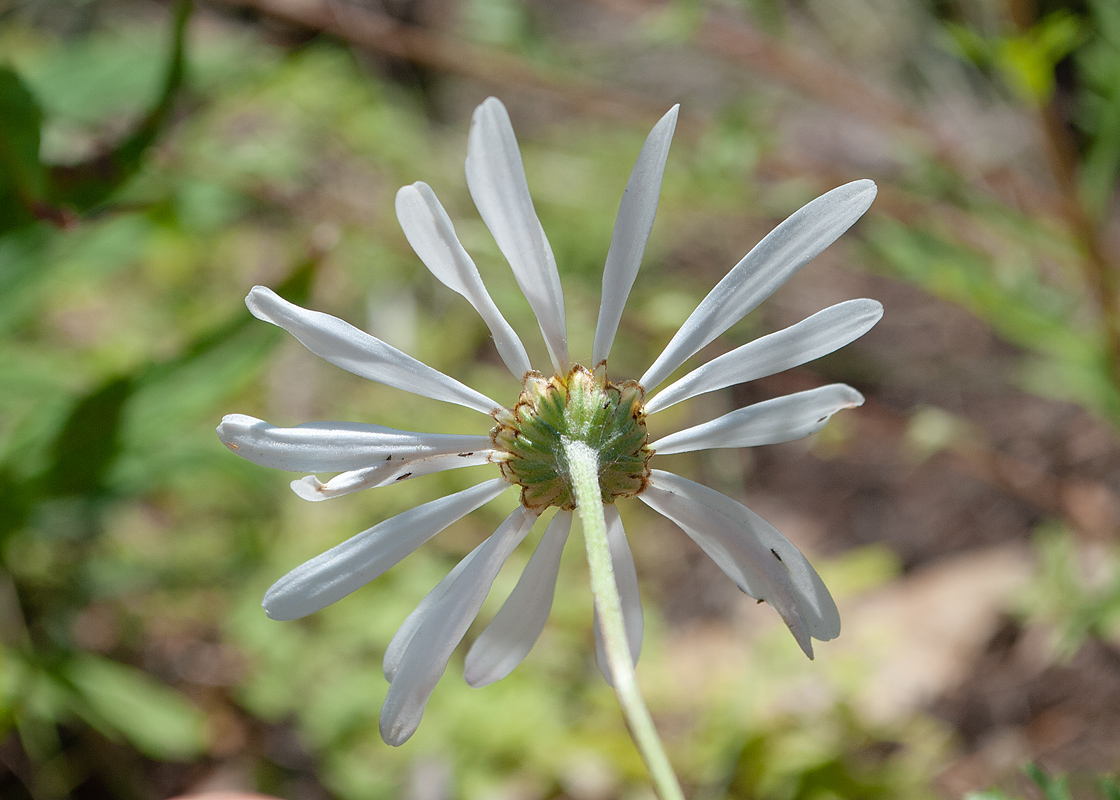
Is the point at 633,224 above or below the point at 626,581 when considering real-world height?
above

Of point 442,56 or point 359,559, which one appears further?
point 442,56

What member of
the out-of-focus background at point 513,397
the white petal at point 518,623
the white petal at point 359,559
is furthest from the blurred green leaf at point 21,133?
the white petal at point 518,623

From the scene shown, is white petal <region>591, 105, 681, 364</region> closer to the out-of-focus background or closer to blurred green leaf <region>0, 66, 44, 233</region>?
the out-of-focus background

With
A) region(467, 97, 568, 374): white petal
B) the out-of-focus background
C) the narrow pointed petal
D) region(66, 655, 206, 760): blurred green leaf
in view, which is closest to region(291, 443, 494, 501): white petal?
the narrow pointed petal

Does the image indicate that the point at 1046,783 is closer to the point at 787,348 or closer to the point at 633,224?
the point at 787,348

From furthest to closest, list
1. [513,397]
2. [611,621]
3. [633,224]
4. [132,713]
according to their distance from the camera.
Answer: [513,397] < [132,713] < [633,224] < [611,621]

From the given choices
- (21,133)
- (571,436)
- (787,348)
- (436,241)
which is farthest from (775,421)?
(21,133)
